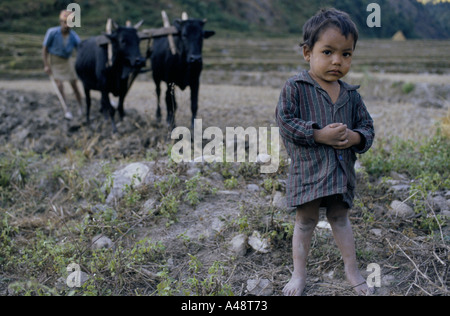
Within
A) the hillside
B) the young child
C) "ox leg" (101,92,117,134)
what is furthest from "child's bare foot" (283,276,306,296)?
the hillside

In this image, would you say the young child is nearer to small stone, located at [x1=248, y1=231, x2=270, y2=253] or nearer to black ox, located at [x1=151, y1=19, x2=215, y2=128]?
small stone, located at [x1=248, y1=231, x2=270, y2=253]

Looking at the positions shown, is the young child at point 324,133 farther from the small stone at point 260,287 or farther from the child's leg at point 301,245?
the small stone at point 260,287

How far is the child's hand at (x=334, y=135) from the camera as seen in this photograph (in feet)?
6.79

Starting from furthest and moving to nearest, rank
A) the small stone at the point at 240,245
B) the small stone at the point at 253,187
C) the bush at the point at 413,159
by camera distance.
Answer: the bush at the point at 413,159
the small stone at the point at 253,187
the small stone at the point at 240,245

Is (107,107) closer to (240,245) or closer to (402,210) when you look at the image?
(240,245)

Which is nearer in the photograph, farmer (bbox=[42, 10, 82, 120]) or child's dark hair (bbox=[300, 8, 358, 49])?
child's dark hair (bbox=[300, 8, 358, 49])

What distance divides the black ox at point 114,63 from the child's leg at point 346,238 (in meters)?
3.80

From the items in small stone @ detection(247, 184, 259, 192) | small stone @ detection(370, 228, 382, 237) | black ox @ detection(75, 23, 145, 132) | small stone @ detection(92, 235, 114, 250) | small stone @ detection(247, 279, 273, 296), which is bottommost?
small stone @ detection(92, 235, 114, 250)

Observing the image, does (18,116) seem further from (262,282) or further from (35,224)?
(262,282)

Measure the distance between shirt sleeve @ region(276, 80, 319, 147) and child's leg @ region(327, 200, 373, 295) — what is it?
0.39 meters

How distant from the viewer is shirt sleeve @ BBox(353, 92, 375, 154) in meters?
2.16

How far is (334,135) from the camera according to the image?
2074 mm

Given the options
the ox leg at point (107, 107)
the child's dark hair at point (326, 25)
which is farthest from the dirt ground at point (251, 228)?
the child's dark hair at point (326, 25)

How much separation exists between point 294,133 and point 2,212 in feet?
8.48
